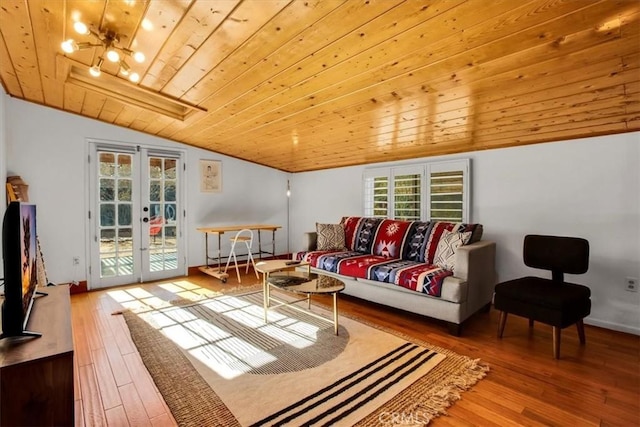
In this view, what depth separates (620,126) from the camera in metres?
2.45

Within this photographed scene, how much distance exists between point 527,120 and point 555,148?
1.97 ft

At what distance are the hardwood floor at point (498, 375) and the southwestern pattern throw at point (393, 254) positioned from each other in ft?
1.35

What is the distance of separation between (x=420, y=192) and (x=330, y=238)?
51.4 inches

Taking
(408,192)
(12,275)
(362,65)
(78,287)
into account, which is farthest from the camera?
(408,192)

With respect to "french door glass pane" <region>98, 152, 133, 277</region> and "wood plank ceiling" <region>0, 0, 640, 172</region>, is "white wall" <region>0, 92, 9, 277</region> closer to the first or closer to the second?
"wood plank ceiling" <region>0, 0, 640, 172</region>

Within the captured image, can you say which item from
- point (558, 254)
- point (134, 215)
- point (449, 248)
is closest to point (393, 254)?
point (449, 248)

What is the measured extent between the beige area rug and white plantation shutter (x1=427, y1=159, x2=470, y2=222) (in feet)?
5.74

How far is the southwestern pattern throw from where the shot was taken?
2799 millimetres

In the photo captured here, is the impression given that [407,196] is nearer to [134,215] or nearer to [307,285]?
[307,285]

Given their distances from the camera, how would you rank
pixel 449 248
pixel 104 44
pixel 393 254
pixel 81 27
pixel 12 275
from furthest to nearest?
pixel 393 254, pixel 449 248, pixel 104 44, pixel 81 27, pixel 12 275

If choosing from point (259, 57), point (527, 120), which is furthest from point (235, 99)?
point (527, 120)

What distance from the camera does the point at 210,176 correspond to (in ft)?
16.0

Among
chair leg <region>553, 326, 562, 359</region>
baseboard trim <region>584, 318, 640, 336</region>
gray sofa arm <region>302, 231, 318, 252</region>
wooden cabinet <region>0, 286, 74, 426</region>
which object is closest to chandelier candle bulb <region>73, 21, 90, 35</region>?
wooden cabinet <region>0, 286, 74, 426</region>

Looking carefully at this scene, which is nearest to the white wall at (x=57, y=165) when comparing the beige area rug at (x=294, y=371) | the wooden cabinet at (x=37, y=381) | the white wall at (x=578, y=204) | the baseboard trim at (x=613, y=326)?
the beige area rug at (x=294, y=371)
